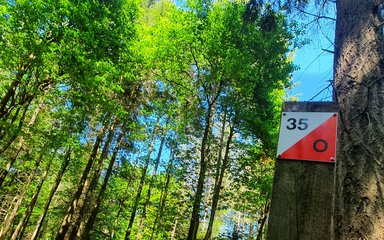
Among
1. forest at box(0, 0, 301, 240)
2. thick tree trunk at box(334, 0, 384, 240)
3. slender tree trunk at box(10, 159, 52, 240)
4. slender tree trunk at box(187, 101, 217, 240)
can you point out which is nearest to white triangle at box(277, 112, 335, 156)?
thick tree trunk at box(334, 0, 384, 240)

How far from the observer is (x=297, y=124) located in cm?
127

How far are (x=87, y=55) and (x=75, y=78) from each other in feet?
2.58

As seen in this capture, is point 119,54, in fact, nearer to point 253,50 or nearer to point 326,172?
point 253,50

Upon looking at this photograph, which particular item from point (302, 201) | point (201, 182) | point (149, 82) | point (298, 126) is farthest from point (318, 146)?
point (149, 82)

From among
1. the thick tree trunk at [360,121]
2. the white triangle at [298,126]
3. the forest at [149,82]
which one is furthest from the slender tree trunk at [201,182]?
the white triangle at [298,126]

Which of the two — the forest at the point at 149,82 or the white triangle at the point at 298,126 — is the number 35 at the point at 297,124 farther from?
the forest at the point at 149,82

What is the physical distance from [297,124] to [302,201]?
34cm

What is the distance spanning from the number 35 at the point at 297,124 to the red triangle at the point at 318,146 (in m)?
0.05

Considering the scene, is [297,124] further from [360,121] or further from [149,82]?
[149,82]

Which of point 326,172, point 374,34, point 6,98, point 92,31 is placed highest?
point 92,31

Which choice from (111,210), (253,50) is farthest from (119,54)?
(111,210)

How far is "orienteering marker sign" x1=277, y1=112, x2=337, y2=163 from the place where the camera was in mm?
1189

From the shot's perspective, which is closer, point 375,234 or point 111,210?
point 375,234

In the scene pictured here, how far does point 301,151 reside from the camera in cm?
121
